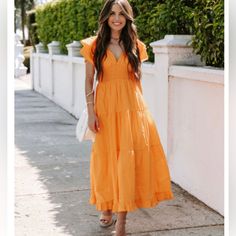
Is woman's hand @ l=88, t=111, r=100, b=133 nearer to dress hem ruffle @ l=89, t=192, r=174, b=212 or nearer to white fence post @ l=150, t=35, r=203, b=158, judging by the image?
dress hem ruffle @ l=89, t=192, r=174, b=212

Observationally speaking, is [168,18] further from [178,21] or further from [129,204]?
[129,204]

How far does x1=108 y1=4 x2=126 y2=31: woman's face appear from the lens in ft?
12.9

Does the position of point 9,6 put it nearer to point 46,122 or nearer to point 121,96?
point 121,96

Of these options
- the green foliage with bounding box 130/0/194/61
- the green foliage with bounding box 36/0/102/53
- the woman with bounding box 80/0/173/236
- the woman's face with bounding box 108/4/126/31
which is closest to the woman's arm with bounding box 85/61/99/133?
the woman with bounding box 80/0/173/236

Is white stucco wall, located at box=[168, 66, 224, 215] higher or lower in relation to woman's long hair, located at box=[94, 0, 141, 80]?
lower

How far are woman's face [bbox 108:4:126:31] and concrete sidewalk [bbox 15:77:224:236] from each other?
5.25 ft

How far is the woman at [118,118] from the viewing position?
3.95 meters

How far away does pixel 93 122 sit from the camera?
4.01 m

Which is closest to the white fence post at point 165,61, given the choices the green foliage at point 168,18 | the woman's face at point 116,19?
the green foliage at point 168,18

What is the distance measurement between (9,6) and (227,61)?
4.47 ft

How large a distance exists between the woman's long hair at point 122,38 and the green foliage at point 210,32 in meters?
0.92

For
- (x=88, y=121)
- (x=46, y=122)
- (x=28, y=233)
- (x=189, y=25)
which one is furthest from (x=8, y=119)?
(x=46, y=122)

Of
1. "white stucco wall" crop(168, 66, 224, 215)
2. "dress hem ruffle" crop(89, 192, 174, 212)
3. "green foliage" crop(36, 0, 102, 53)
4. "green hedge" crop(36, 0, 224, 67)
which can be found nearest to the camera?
"dress hem ruffle" crop(89, 192, 174, 212)

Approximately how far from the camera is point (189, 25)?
5809 mm
